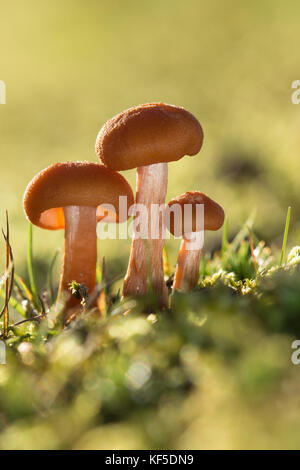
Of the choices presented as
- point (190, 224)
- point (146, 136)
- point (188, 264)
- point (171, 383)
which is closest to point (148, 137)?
point (146, 136)

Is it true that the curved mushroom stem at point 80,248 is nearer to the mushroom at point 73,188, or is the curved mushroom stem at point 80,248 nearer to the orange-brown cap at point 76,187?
the mushroom at point 73,188

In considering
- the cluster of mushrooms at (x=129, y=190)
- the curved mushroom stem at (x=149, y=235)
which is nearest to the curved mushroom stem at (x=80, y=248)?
the cluster of mushrooms at (x=129, y=190)

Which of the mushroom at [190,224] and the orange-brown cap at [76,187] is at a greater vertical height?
the orange-brown cap at [76,187]

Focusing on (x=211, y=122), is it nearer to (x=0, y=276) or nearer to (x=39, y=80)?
(x=39, y=80)

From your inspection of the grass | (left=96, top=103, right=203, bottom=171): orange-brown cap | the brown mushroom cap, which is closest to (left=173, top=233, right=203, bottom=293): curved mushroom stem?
the brown mushroom cap

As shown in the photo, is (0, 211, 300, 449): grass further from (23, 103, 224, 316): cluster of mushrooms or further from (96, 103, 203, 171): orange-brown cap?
(96, 103, 203, 171): orange-brown cap

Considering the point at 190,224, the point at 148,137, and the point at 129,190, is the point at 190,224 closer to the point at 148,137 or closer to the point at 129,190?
the point at 129,190
